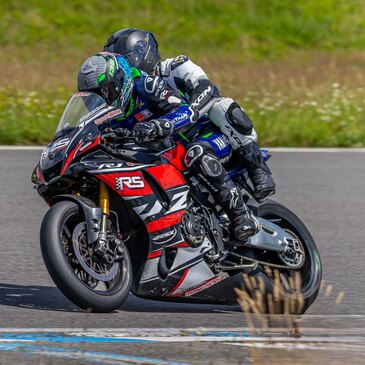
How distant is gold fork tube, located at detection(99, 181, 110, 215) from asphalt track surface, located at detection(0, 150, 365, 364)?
0.57m

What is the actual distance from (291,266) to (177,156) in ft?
3.28

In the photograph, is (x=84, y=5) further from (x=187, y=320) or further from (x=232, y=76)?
(x=187, y=320)

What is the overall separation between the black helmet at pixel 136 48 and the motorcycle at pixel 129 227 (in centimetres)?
55

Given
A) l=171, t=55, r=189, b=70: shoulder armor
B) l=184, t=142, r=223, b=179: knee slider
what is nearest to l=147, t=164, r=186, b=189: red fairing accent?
l=184, t=142, r=223, b=179: knee slider

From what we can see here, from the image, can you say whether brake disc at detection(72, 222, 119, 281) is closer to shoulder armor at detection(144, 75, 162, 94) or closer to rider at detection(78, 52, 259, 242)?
rider at detection(78, 52, 259, 242)

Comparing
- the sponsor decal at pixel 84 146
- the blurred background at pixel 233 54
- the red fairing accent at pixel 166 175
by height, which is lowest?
the blurred background at pixel 233 54

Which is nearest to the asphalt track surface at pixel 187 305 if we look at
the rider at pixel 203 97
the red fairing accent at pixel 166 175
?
the red fairing accent at pixel 166 175

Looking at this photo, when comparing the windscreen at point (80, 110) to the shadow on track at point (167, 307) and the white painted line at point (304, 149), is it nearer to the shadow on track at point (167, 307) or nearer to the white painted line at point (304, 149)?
the shadow on track at point (167, 307)

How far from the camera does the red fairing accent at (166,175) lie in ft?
19.5

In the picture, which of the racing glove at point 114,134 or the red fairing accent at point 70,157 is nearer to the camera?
the red fairing accent at point 70,157

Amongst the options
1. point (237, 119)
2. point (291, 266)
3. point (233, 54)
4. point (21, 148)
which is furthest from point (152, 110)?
point (233, 54)

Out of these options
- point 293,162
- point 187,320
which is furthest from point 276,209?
point 293,162

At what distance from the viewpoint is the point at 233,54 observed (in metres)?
23.9

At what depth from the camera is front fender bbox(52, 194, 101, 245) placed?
5703 millimetres
